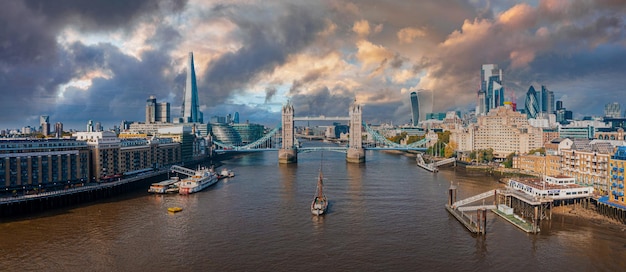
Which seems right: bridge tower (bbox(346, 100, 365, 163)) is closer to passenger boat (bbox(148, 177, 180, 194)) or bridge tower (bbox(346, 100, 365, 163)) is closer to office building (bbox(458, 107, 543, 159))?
office building (bbox(458, 107, 543, 159))

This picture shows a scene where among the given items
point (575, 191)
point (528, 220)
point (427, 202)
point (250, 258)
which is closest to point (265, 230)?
point (250, 258)

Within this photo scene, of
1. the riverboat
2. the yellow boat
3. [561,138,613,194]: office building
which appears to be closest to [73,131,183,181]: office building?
the yellow boat

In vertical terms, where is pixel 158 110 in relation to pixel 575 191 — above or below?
above

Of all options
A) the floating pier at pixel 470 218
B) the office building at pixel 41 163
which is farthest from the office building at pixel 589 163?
the office building at pixel 41 163

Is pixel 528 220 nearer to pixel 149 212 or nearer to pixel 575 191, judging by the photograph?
Result: pixel 575 191

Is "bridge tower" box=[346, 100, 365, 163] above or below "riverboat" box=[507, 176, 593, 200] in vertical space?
above

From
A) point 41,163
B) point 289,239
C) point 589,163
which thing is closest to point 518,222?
point 289,239
